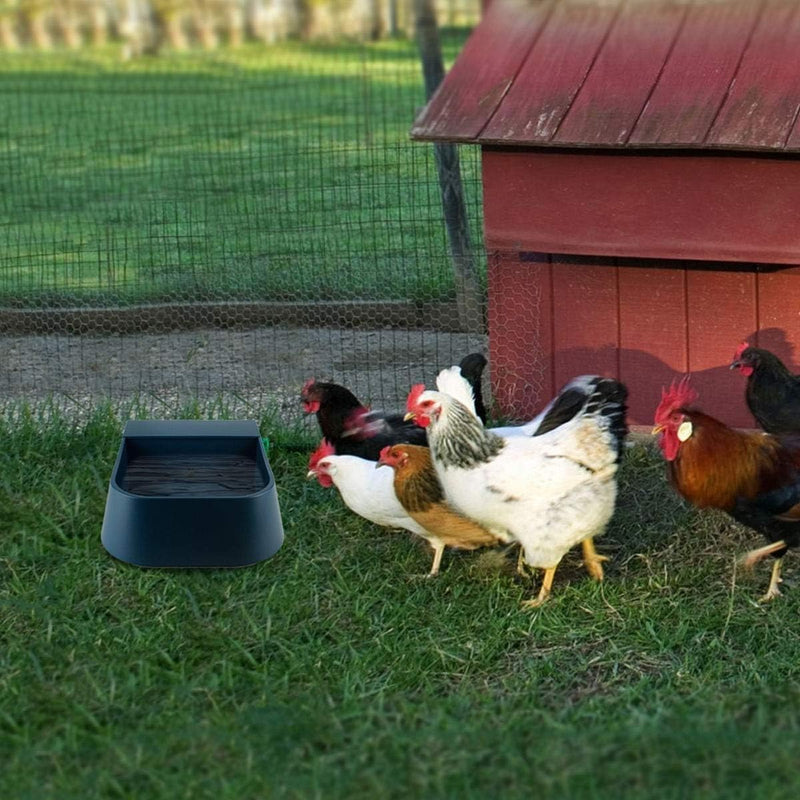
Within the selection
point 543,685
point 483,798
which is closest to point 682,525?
point 543,685

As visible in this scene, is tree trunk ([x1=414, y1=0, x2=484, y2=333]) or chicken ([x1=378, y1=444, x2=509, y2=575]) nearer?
chicken ([x1=378, y1=444, x2=509, y2=575])

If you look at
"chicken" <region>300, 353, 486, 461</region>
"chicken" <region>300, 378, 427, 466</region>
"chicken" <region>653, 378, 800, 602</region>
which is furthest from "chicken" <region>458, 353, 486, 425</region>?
"chicken" <region>653, 378, 800, 602</region>

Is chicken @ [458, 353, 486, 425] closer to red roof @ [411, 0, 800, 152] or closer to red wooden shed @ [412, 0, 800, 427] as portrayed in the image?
red wooden shed @ [412, 0, 800, 427]

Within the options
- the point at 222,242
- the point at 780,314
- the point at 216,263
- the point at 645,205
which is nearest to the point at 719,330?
the point at 780,314

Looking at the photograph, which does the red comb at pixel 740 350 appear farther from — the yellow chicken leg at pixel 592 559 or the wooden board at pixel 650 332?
the yellow chicken leg at pixel 592 559

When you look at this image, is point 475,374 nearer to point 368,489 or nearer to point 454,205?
point 368,489

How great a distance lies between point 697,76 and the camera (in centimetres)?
498

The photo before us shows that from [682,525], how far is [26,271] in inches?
176

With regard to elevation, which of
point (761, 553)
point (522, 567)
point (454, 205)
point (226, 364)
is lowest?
point (522, 567)

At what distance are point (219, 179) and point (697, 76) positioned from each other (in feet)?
18.8

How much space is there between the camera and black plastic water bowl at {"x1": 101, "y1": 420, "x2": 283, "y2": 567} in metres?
4.26

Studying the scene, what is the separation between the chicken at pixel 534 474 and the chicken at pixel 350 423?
0.64 meters

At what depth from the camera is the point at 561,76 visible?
5.18m

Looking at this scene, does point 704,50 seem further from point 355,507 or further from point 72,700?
point 72,700
